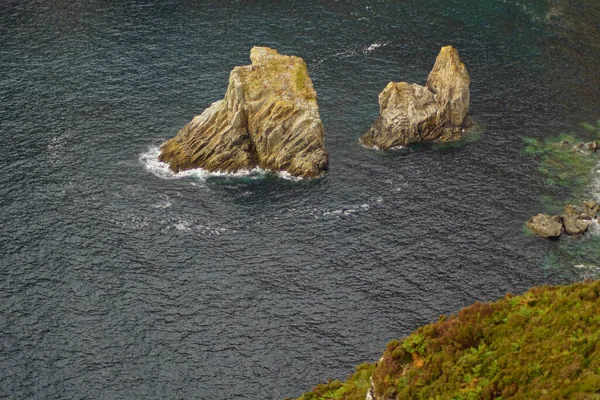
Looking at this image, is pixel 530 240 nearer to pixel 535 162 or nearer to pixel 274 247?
pixel 535 162

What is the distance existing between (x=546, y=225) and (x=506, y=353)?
196 feet


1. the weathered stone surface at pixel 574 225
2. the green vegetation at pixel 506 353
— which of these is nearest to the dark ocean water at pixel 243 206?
the weathered stone surface at pixel 574 225

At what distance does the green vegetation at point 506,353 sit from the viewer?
156 ft

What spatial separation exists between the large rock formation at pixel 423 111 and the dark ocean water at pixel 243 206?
3230mm

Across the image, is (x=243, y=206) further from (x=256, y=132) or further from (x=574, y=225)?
(x=574, y=225)

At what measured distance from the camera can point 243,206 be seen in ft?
373

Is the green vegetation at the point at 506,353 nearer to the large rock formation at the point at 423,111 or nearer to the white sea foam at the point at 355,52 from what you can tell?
the large rock formation at the point at 423,111

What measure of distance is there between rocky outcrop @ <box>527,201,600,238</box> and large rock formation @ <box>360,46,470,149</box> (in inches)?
986

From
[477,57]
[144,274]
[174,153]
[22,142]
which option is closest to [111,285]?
[144,274]

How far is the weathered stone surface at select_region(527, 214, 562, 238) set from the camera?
348ft

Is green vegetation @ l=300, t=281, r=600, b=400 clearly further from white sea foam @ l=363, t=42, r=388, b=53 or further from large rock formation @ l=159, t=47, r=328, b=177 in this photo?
white sea foam @ l=363, t=42, r=388, b=53

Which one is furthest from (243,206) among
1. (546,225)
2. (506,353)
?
(506,353)

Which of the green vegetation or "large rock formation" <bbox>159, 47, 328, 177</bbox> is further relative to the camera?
"large rock formation" <bbox>159, 47, 328, 177</bbox>

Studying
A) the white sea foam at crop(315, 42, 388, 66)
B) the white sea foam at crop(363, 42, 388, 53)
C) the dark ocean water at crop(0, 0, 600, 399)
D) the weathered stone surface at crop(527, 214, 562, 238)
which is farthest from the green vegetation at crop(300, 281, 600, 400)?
the white sea foam at crop(363, 42, 388, 53)
